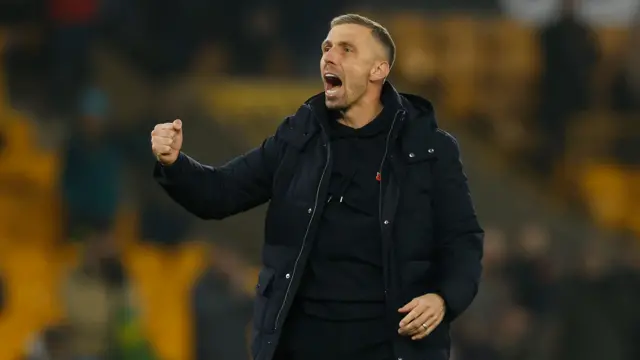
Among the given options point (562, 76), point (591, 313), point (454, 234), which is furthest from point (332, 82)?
point (591, 313)

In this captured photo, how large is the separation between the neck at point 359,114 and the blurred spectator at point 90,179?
10.4ft

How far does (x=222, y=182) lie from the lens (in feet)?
8.09

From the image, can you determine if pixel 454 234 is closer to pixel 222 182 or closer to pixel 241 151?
pixel 222 182

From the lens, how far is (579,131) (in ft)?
19.0

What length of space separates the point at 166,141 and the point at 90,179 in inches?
129

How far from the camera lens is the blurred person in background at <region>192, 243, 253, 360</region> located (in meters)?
5.36

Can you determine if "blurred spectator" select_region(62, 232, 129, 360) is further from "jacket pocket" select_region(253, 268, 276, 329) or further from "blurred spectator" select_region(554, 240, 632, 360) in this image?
"jacket pocket" select_region(253, 268, 276, 329)

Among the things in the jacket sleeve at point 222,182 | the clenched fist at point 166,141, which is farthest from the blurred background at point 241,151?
the clenched fist at point 166,141

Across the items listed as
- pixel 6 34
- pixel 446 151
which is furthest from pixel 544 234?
pixel 446 151

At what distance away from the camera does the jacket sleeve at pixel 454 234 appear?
241 cm

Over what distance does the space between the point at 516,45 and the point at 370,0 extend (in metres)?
0.71

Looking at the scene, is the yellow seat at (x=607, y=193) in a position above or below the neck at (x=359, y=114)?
below

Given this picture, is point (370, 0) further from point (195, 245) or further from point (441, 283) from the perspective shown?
point (441, 283)

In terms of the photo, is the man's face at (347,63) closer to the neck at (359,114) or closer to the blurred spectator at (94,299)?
the neck at (359,114)
